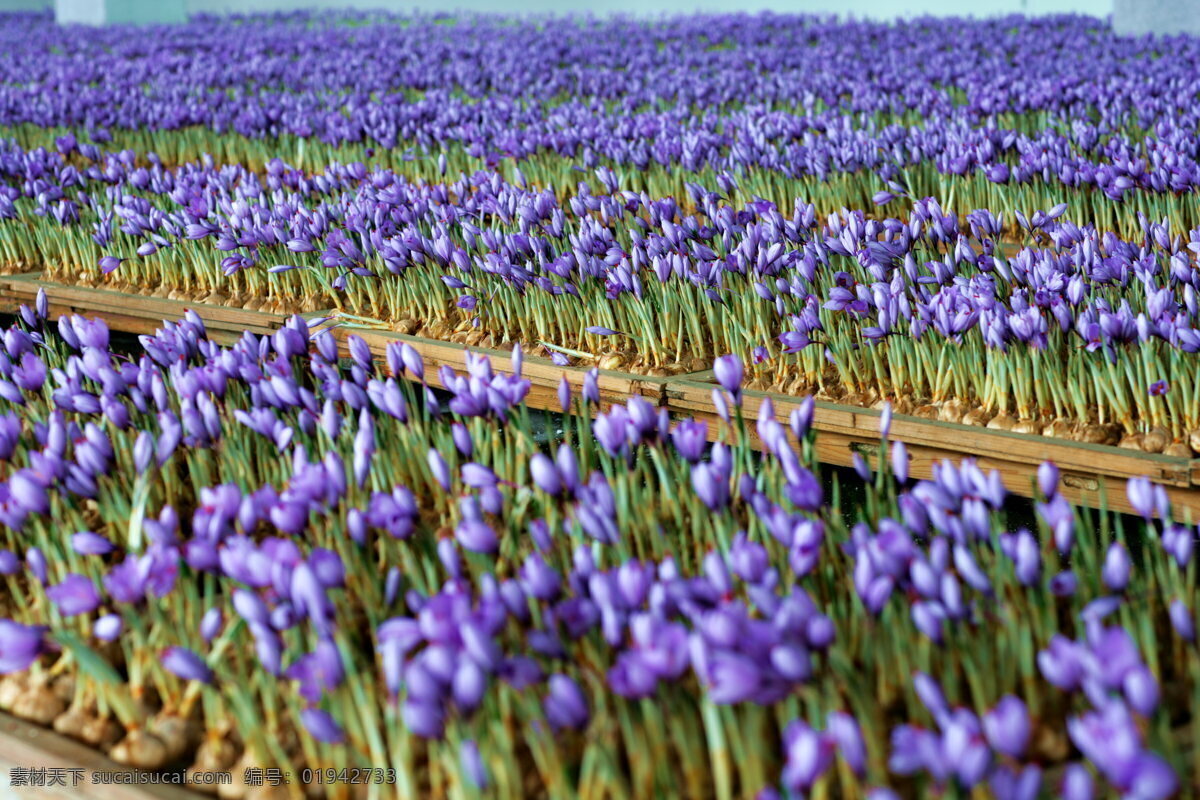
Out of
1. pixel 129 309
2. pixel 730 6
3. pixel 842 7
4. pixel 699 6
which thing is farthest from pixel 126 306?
pixel 730 6

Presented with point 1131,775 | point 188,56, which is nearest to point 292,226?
point 1131,775

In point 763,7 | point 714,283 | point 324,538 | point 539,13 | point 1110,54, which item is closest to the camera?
point 324,538

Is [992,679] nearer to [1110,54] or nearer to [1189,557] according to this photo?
[1189,557]

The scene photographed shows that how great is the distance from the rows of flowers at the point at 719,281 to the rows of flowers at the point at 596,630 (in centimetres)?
135

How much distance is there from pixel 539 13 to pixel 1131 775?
3601 cm

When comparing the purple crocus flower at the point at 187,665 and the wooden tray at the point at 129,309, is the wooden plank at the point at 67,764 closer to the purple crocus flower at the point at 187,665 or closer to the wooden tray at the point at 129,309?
the purple crocus flower at the point at 187,665

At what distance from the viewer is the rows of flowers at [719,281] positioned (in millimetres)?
4332

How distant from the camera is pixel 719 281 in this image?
Answer: 5223 mm

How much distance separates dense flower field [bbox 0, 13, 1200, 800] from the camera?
2.24 metres

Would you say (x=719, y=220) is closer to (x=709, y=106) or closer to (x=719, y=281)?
(x=719, y=281)

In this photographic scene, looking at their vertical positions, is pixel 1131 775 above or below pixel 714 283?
above

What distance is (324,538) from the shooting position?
10.5ft

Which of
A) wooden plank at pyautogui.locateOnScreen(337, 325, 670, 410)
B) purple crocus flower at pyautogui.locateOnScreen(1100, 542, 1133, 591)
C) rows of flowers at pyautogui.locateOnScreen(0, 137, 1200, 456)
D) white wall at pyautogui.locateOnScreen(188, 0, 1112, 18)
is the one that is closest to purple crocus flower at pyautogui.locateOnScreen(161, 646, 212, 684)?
purple crocus flower at pyautogui.locateOnScreen(1100, 542, 1133, 591)

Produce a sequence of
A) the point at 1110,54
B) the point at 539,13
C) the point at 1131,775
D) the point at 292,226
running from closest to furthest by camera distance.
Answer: the point at 1131,775, the point at 292,226, the point at 1110,54, the point at 539,13
